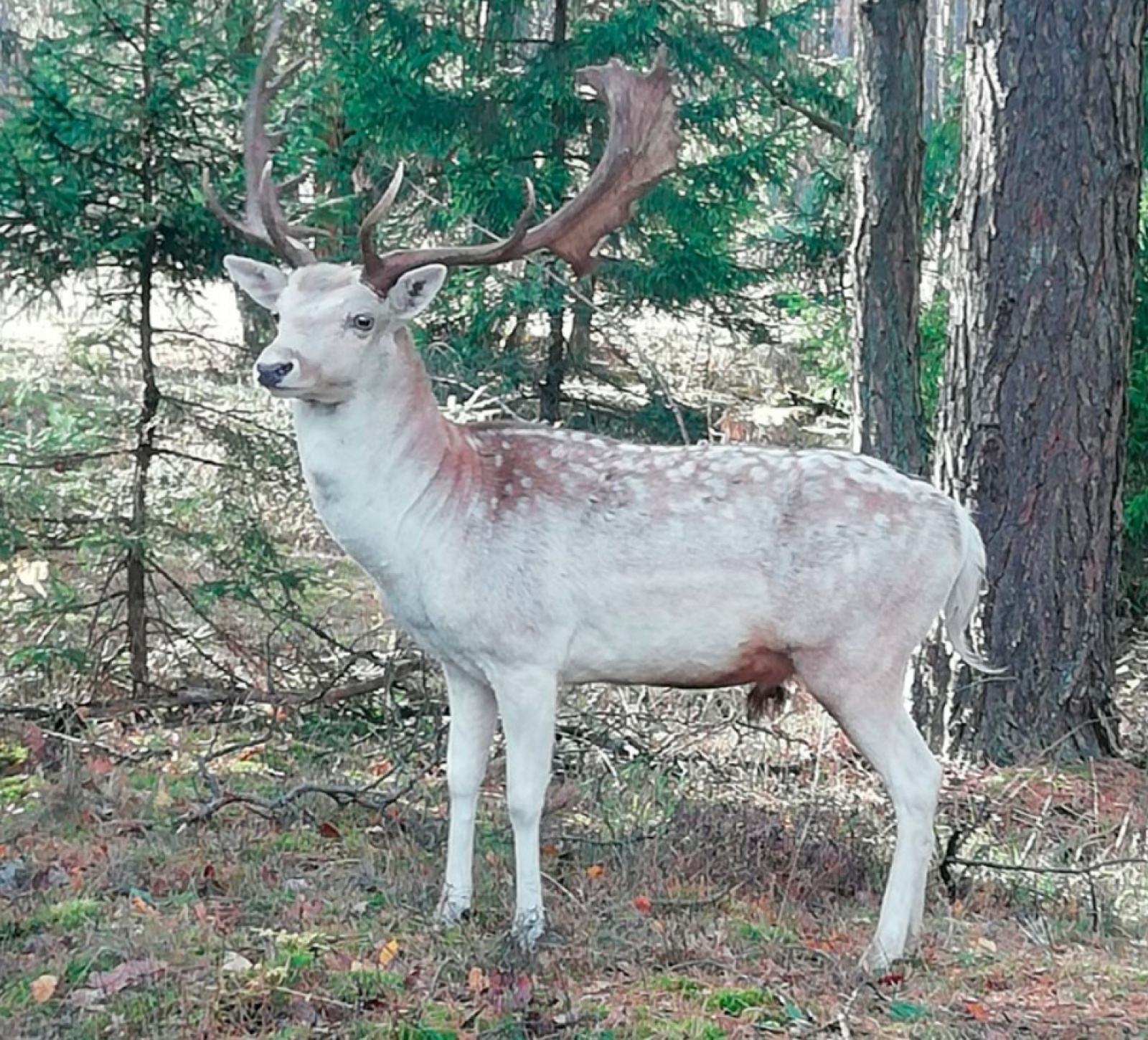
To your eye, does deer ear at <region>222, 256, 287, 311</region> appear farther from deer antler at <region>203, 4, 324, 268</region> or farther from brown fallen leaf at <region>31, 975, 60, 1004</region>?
brown fallen leaf at <region>31, 975, 60, 1004</region>

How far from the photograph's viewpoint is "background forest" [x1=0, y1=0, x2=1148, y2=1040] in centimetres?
560

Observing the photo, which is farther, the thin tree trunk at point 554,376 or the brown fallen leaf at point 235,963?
the thin tree trunk at point 554,376

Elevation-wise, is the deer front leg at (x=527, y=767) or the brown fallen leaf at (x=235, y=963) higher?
the deer front leg at (x=527, y=767)

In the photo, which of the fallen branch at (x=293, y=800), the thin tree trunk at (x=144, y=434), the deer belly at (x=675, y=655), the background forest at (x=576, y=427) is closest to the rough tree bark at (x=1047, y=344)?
the background forest at (x=576, y=427)

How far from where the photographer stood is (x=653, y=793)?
7523 millimetres

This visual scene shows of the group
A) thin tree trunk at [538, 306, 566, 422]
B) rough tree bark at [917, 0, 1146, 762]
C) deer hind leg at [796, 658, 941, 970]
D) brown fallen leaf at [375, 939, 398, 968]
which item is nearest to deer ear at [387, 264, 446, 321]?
deer hind leg at [796, 658, 941, 970]

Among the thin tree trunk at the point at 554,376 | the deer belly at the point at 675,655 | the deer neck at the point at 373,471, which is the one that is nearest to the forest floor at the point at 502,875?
the deer belly at the point at 675,655

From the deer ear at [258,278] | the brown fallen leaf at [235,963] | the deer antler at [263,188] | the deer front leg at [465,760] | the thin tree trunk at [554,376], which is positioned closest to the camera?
the brown fallen leaf at [235,963]

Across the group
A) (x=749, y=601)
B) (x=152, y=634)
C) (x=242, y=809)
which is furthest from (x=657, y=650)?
(x=152, y=634)

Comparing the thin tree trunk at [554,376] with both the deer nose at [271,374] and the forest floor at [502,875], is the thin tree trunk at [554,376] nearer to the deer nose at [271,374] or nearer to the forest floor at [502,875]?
the forest floor at [502,875]

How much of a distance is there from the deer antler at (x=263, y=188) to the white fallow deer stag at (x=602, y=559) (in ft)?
1.20

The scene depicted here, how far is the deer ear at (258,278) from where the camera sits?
20.7ft

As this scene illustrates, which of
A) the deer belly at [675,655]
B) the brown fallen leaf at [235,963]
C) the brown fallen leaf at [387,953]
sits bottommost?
the brown fallen leaf at [387,953]

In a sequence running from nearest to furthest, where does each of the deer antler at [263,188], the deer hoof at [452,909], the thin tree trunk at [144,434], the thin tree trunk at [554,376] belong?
the deer hoof at [452,909]
the deer antler at [263,188]
the thin tree trunk at [144,434]
the thin tree trunk at [554,376]
